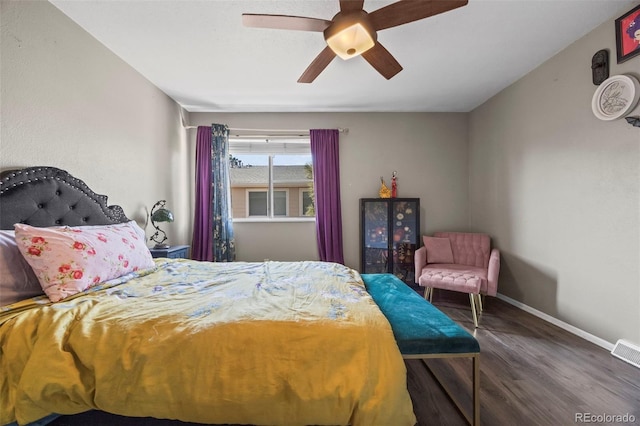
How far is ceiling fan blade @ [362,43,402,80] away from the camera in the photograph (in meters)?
1.77

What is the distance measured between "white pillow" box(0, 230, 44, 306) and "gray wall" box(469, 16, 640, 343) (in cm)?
372

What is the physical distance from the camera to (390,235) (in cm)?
Result: 361

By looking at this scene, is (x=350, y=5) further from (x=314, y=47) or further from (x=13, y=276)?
(x=13, y=276)

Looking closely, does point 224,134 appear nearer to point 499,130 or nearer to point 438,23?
point 438,23

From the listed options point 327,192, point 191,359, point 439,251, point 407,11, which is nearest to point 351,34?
point 407,11

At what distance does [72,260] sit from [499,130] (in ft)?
13.6

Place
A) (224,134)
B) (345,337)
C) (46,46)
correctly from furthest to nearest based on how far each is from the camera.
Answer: (224,134), (46,46), (345,337)

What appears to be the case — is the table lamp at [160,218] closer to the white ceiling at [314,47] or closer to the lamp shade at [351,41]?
the white ceiling at [314,47]

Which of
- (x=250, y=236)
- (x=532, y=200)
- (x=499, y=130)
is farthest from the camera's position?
(x=250, y=236)

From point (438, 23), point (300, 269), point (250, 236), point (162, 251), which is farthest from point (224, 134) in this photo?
point (438, 23)

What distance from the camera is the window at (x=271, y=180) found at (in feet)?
13.0

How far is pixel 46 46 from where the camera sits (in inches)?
69.1

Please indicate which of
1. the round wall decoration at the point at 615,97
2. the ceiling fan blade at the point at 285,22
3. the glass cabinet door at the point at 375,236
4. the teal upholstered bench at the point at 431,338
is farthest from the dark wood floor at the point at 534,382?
the ceiling fan blade at the point at 285,22

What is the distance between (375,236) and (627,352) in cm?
238
